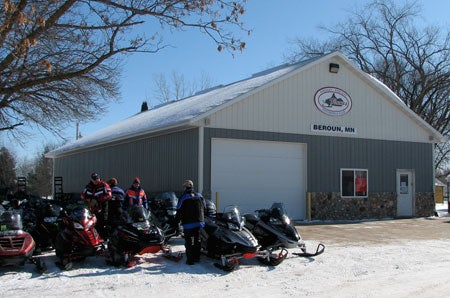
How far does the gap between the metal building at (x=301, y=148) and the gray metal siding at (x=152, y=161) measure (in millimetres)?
39

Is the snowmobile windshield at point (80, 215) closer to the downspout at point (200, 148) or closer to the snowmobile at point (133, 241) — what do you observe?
the snowmobile at point (133, 241)

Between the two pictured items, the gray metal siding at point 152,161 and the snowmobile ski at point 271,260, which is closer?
the snowmobile ski at point 271,260

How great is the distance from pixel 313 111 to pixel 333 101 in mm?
1135

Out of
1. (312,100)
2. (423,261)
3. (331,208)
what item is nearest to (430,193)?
(331,208)

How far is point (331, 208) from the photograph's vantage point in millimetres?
19797

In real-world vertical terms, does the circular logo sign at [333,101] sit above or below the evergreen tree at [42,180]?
above

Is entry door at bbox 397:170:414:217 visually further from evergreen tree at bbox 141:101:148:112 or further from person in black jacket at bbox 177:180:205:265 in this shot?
evergreen tree at bbox 141:101:148:112

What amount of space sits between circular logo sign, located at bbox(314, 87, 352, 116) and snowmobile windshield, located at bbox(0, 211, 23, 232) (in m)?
13.1

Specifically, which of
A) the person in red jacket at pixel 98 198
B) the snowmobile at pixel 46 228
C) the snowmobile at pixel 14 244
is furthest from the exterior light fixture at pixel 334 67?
the snowmobile at pixel 14 244

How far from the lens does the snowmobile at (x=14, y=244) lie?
28.5 ft

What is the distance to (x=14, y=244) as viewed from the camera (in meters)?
8.88

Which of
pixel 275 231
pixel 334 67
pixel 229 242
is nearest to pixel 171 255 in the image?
pixel 229 242

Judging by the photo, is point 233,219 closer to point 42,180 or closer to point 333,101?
point 333,101

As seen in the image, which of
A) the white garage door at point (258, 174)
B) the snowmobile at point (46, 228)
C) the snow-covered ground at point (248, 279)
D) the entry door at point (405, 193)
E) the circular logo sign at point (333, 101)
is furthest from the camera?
the entry door at point (405, 193)
